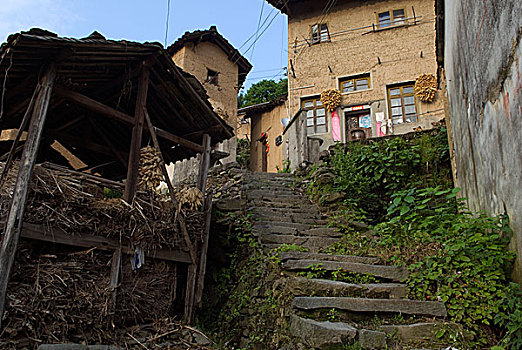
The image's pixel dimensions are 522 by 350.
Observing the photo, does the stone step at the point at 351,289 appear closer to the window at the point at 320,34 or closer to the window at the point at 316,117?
the window at the point at 316,117

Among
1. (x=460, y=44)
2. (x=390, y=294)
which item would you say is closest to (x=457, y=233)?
(x=390, y=294)

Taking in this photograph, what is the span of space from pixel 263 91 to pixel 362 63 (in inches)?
367

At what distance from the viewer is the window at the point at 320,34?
55.1ft

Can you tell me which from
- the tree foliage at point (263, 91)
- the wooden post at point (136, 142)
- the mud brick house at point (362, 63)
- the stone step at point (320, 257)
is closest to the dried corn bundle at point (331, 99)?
the mud brick house at point (362, 63)

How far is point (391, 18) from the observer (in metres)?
16.2

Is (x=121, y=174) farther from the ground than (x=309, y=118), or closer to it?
closer to it

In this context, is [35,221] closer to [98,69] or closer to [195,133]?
[98,69]

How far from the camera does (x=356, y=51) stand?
639 inches

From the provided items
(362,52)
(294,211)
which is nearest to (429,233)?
(294,211)

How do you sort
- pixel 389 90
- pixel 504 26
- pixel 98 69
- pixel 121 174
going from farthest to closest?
pixel 389 90
pixel 121 174
pixel 98 69
pixel 504 26

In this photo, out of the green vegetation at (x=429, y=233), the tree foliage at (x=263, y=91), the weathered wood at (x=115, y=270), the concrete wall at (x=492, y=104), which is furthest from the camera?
the tree foliage at (x=263, y=91)

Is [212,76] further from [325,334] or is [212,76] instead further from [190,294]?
[325,334]

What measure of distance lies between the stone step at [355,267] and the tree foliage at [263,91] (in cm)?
1936

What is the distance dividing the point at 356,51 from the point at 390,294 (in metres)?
13.6
